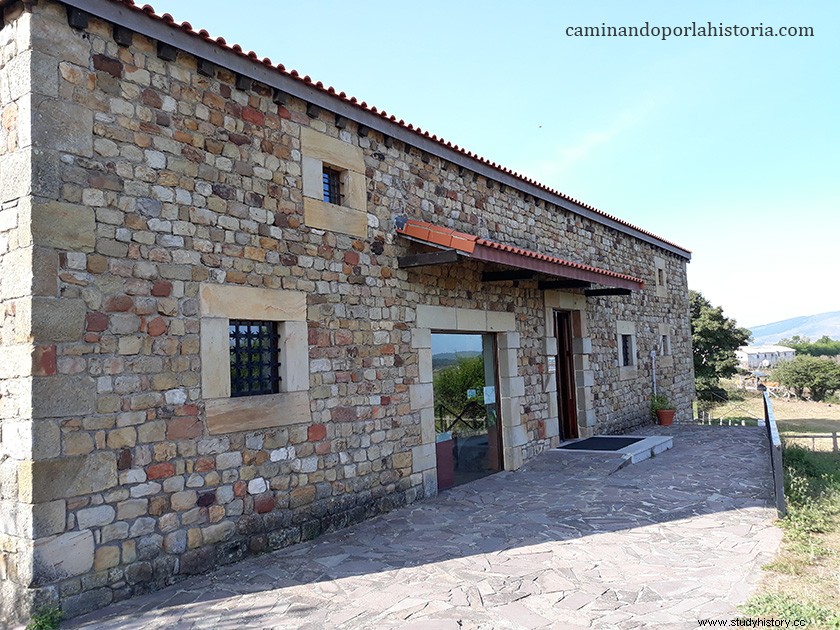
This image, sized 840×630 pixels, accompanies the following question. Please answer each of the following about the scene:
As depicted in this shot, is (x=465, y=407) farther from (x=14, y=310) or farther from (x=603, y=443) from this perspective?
(x=14, y=310)

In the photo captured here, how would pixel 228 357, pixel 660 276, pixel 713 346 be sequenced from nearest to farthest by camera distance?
1. pixel 228 357
2. pixel 660 276
3. pixel 713 346

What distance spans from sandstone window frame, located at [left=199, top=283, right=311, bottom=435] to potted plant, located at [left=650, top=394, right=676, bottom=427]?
9688 millimetres

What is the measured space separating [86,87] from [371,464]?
425 cm

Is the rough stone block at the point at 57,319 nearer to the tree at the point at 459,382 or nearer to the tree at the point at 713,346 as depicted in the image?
the tree at the point at 459,382

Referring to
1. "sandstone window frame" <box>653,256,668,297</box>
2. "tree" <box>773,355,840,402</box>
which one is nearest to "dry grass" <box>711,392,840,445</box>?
"tree" <box>773,355,840,402</box>

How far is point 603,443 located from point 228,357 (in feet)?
22.3

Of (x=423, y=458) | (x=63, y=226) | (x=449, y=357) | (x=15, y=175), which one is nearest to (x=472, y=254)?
(x=449, y=357)

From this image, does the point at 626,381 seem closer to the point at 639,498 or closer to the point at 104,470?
the point at 639,498

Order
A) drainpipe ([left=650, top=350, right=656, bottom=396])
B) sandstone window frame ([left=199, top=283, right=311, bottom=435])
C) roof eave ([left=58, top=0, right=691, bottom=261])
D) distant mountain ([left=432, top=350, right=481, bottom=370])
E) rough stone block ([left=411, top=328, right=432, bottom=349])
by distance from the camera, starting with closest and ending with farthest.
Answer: roof eave ([left=58, top=0, right=691, bottom=261]) → sandstone window frame ([left=199, top=283, right=311, bottom=435]) → rough stone block ([left=411, top=328, right=432, bottom=349]) → distant mountain ([left=432, top=350, right=481, bottom=370]) → drainpipe ([left=650, top=350, right=656, bottom=396])

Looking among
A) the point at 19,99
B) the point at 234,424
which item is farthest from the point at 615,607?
the point at 19,99

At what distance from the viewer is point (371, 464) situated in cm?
647

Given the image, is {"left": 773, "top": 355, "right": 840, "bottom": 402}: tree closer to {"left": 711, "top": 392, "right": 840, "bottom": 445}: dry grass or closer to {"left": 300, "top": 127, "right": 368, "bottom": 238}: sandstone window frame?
{"left": 711, "top": 392, "right": 840, "bottom": 445}: dry grass

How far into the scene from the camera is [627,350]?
12.9m

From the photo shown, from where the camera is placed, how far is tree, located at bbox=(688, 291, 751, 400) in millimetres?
27641
